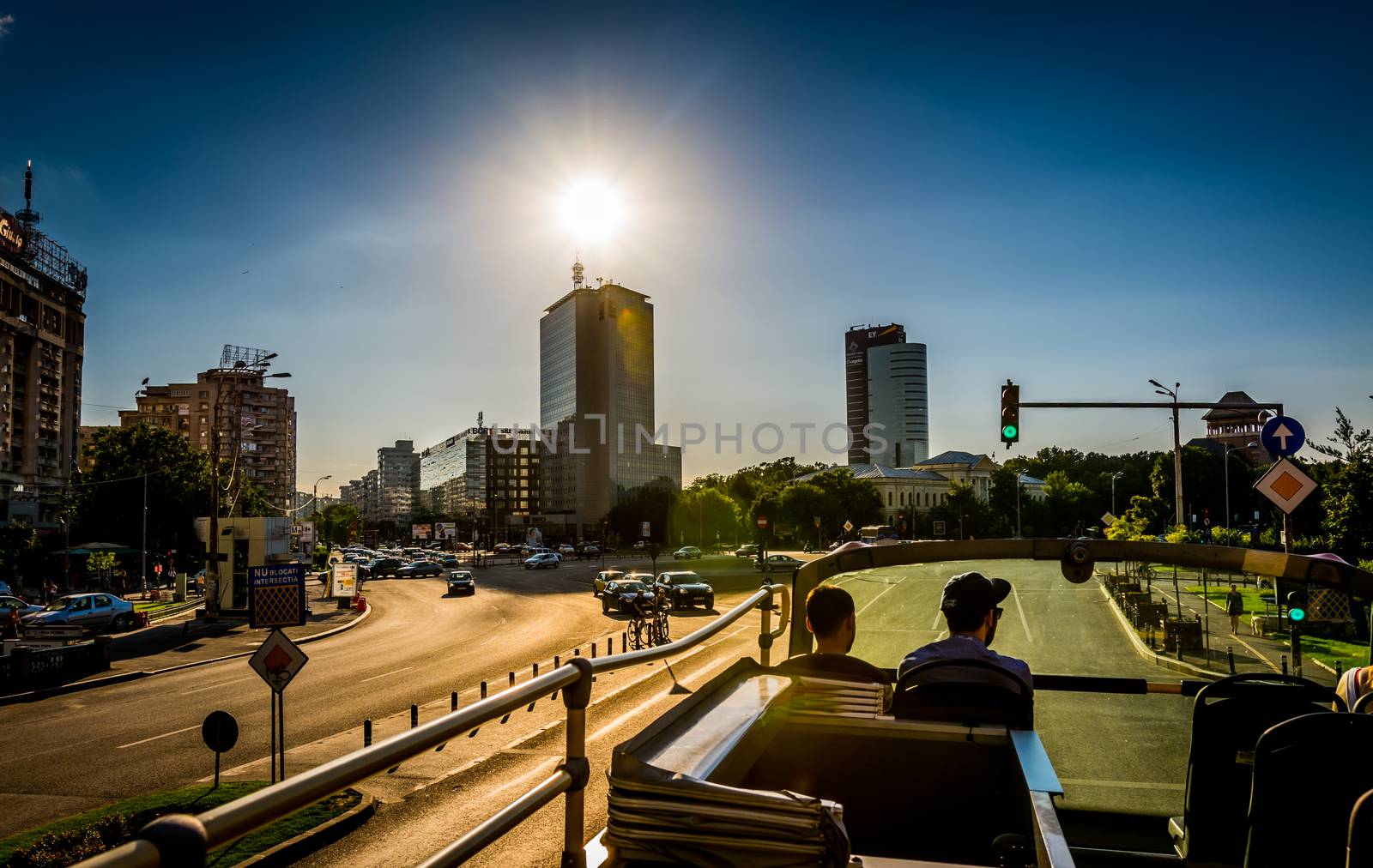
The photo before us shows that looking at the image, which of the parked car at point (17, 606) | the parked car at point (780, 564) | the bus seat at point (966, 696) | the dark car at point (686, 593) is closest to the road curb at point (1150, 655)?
the bus seat at point (966, 696)

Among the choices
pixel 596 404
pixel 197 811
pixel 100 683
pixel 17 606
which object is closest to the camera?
pixel 197 811

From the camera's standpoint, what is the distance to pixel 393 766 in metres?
1.53

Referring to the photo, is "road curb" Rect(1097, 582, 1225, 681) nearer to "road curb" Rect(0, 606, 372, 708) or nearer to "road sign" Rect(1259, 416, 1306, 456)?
"road sign" Rect(1259, 416, 1306, 456)

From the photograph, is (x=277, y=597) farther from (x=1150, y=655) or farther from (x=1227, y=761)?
(x=1227, y=761)

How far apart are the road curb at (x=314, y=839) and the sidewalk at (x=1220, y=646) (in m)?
9.29

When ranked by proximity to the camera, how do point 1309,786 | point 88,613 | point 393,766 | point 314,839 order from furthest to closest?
1. point 88,613
2. point 314,839
3. point 1309,786
4. point 393,766

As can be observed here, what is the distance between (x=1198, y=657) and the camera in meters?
4.92

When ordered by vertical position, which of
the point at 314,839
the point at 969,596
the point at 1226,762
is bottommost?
the point at 314,839

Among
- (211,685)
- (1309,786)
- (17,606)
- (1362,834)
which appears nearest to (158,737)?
(211,685)

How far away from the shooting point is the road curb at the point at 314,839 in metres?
9.57

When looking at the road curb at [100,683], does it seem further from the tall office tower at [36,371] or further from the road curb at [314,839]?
the tall office tower at [36,371]

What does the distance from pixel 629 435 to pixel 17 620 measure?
157186 mm

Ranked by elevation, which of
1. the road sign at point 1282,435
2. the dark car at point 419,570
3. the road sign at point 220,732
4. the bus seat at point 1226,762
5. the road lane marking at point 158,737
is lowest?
the dark car at point 419,570

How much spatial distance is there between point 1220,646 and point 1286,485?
24.6 feet
